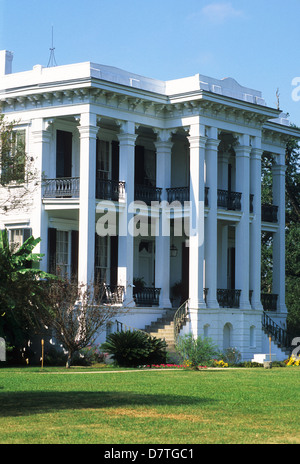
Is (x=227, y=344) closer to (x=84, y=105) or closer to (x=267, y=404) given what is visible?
(x=84, y=105)

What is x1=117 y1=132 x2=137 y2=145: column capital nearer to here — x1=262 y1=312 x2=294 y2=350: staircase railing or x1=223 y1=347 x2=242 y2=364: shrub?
x1=223 y1=347 x2=242 y2=364: shrub

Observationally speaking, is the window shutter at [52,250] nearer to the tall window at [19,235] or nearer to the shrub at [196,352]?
the tall window at [19,235]

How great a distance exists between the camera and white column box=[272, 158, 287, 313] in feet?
129

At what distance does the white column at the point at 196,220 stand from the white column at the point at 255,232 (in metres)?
3.84

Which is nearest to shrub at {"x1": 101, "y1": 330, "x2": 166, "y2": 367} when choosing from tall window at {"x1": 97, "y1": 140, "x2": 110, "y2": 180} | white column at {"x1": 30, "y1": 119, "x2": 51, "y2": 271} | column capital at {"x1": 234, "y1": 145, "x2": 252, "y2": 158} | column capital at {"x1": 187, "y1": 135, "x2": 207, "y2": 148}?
white column at {"x1": 30, "y1": 119, "x2": 51, "y2": 271}

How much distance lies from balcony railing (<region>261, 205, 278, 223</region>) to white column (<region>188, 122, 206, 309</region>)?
6.46 meters

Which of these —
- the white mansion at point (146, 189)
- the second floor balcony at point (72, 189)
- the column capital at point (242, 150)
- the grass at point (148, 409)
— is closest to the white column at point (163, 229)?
the white mansion at point (146, 189)

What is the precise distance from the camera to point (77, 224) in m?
33.7

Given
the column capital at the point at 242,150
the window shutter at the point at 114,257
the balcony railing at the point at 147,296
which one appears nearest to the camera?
the window shutter at the point at 114,257

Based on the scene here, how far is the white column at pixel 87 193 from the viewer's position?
30953mm

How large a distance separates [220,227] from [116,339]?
1098 cm

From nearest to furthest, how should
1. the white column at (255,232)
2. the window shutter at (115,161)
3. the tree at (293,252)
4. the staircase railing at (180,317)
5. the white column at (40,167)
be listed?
the white column at (40,167) → the staircase railing at (180,317) → the window shutter at (115,161) → the white column at (255,232) → the tree at (293,252)

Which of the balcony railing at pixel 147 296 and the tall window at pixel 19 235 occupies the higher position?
the tall window at pixel 19 235

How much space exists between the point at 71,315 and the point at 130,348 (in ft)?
7.39
